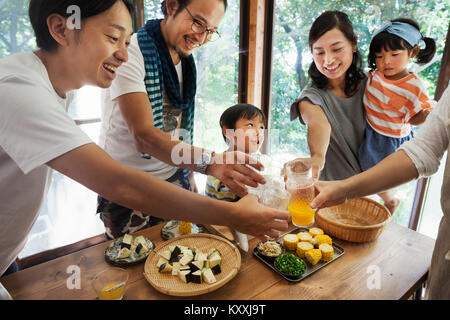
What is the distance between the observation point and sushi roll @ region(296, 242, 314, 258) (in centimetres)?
112

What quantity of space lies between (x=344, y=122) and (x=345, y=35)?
1.61 feet

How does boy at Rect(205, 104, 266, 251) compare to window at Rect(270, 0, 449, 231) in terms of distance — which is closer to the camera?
boy at Rect(205, 104, 266, 251)

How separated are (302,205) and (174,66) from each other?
1.05 metres

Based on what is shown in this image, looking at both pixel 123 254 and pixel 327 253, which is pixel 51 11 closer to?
pixel 123 254

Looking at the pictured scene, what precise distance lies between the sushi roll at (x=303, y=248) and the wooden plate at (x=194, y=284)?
25cm

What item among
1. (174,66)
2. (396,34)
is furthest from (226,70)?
(396,34)

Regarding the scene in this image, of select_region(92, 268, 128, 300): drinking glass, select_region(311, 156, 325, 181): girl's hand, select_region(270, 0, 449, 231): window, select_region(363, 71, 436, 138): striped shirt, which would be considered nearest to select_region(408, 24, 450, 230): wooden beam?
select_region(270, 0, 449, 231): window

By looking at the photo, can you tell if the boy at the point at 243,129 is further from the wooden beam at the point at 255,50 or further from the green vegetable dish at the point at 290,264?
the wooden beam at the point at 255,50

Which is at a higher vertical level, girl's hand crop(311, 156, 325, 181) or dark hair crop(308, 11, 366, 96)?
dark hair crop(308, 11, 366, 96)

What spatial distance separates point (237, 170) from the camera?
4.21ft

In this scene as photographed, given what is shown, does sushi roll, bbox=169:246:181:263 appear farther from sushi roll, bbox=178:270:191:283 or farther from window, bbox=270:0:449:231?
window, bbox=270:0:449:231

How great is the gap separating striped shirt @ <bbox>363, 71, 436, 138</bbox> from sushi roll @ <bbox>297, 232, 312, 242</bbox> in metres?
0.81

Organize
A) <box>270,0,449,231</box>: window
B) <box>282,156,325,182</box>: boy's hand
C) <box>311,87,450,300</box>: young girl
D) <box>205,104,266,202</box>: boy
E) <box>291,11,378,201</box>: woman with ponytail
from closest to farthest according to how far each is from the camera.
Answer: <box>311,87,450,300</box>: young girl, <box>282,156,325,182</box>: boy's hand, <box>291,11,378,201</box>: woman with ponytail, <box>205,104,266,202</box>: boy, <box>270,0,449,231</box>: window

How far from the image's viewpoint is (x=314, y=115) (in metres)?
1.63
